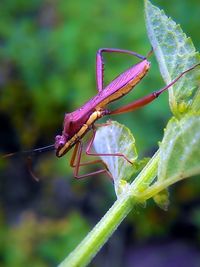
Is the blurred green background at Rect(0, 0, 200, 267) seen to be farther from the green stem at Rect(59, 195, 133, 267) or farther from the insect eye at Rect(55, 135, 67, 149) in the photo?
the green stem at Rect(59, 195, 133, 267)

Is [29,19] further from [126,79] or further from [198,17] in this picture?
[126,79]

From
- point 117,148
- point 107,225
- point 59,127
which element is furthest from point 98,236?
point 59,127

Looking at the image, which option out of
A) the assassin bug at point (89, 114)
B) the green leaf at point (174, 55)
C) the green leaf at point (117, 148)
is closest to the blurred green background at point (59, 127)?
the assassin bug at point (89, 114)

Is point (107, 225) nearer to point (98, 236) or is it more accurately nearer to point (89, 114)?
point (98, 236)

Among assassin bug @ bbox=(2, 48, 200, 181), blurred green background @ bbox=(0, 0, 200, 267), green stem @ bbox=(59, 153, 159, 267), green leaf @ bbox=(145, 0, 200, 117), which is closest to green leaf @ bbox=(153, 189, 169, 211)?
green stem @ bbox=(59, 153, 159, 267)

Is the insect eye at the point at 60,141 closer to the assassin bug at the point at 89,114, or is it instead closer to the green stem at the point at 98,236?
the assassin bug at the point at 89,114
